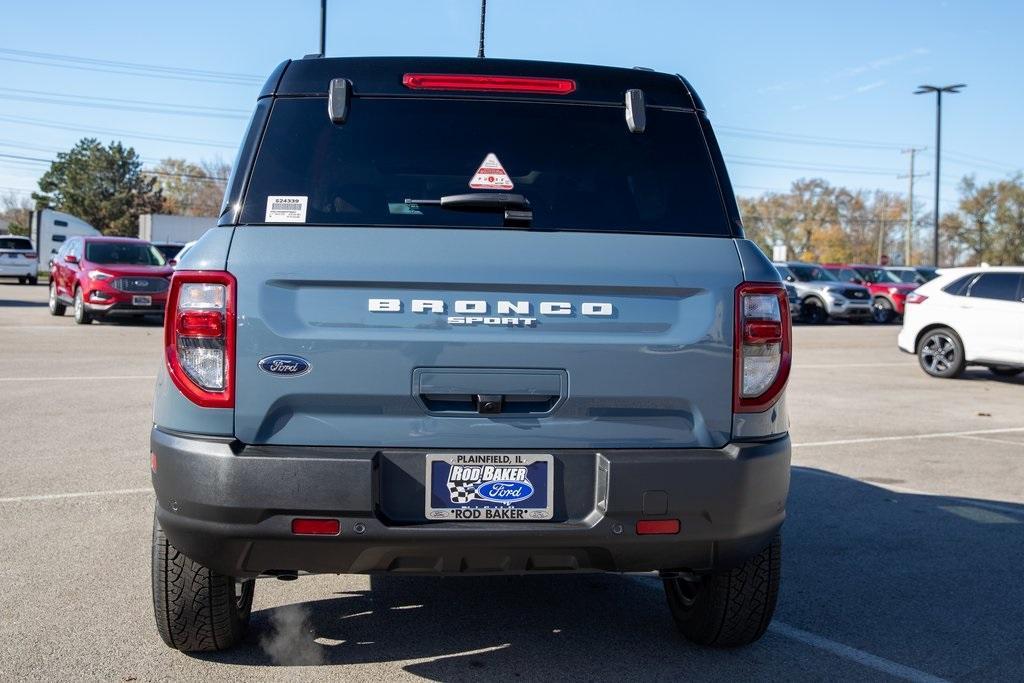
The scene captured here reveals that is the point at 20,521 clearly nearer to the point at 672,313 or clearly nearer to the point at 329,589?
the point at 329,589

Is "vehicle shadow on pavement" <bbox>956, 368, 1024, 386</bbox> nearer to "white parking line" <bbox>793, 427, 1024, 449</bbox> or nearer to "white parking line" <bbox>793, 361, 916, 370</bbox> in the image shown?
"white parking line" <bbox>793, 361, 916, 370</bbox>

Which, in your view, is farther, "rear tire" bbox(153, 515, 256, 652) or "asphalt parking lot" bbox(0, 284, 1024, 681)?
"asphalt parking lot" bbox(0, 284, 1024, 681)

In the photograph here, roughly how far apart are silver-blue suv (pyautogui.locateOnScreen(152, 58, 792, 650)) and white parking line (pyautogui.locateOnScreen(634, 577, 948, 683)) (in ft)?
2.81

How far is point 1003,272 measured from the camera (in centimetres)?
1484

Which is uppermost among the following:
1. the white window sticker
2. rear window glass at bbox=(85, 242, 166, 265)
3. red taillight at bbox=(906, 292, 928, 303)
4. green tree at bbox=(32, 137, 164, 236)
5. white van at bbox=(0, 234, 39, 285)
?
green tree at bbox=(32, 137, 164, 236)

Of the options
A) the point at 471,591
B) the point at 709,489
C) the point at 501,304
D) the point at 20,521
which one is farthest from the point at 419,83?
the point at 20,521

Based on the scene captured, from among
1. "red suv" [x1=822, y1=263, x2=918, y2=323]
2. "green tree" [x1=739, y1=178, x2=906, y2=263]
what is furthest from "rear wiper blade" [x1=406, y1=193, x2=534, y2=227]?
"green tree" [x1=739, y1=178, x2=906, y2=263]

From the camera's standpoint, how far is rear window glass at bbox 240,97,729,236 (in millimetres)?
3350

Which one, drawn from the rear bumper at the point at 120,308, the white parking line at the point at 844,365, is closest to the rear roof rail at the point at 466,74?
the white parking line at the point at 844,365

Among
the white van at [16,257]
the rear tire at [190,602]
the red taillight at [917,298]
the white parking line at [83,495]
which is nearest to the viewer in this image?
the rear tire at [190,602]

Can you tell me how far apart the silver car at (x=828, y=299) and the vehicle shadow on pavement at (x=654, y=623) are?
25.9m

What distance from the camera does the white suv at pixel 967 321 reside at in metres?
14.5

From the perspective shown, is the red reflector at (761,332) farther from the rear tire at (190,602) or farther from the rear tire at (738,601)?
the rear tire at (190,602)

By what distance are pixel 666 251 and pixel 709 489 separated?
0.74 meters
